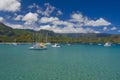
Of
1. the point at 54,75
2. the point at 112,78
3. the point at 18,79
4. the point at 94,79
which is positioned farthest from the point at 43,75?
the point at 112,78

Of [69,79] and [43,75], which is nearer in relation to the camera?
[69,79]

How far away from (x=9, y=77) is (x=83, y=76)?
45.4ft

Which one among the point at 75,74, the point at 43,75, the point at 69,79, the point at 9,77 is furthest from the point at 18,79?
the point at 75,74

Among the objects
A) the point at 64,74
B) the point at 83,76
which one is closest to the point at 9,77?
the point at 64,74

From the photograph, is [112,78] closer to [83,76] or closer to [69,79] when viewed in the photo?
[83,76]

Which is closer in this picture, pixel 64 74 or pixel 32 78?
pixel 32 78

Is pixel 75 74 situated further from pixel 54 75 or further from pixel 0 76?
pixel 0 76

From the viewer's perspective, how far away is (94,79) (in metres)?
39.0

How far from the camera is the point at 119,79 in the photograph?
129ft

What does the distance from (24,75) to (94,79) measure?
1328 cm

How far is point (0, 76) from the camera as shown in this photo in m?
40.2

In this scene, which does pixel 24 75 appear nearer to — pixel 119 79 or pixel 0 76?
pixel 0 76

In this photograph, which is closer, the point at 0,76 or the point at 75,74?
the point at 0,76

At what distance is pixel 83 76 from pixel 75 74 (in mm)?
2410
